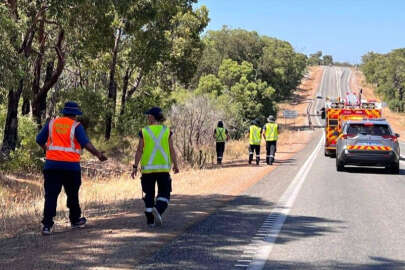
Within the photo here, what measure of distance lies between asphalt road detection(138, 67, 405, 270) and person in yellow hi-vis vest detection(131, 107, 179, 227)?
2.04 feet

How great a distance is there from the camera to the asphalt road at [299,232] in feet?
20.4

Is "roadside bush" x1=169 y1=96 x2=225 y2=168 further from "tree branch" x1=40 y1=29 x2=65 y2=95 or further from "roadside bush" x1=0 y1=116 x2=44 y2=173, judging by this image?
"roadside bush" x1=0 y1=116 x2=44 y2=173

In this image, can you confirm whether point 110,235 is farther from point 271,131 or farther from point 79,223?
point 271,131

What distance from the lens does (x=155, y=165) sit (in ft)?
26.0

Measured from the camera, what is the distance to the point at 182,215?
9.36 meters

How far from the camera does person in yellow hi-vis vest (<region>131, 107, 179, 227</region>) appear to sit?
7926 millimetres

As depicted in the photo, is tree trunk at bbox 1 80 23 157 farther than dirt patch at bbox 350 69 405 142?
No

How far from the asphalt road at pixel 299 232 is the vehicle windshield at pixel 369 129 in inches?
158

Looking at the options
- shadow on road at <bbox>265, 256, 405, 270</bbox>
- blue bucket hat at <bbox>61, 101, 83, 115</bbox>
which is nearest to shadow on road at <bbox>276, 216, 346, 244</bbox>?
shadow on road at <bbox>265, 256, 405, 270</bbox>

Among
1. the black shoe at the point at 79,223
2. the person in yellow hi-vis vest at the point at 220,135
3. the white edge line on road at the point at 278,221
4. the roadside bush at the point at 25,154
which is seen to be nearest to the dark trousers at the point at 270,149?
the person in yellow hi-vis vest at the point at 220,135

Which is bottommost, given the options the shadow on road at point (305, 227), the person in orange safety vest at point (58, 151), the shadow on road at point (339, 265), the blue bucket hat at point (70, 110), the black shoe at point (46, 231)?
the shadow on road at point (339, 265)

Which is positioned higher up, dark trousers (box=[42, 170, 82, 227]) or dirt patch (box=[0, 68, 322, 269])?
dark trousers (box=[42, 170, 82, 227])

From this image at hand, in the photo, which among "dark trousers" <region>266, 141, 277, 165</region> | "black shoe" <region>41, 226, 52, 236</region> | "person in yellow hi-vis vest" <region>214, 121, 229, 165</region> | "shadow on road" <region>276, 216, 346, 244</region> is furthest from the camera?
"person in yellow hi-vis vest" <region>214, 121, 229, 165</region>

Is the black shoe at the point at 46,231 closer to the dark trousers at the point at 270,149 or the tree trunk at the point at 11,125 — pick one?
the dark trousers at the point at 270,149
